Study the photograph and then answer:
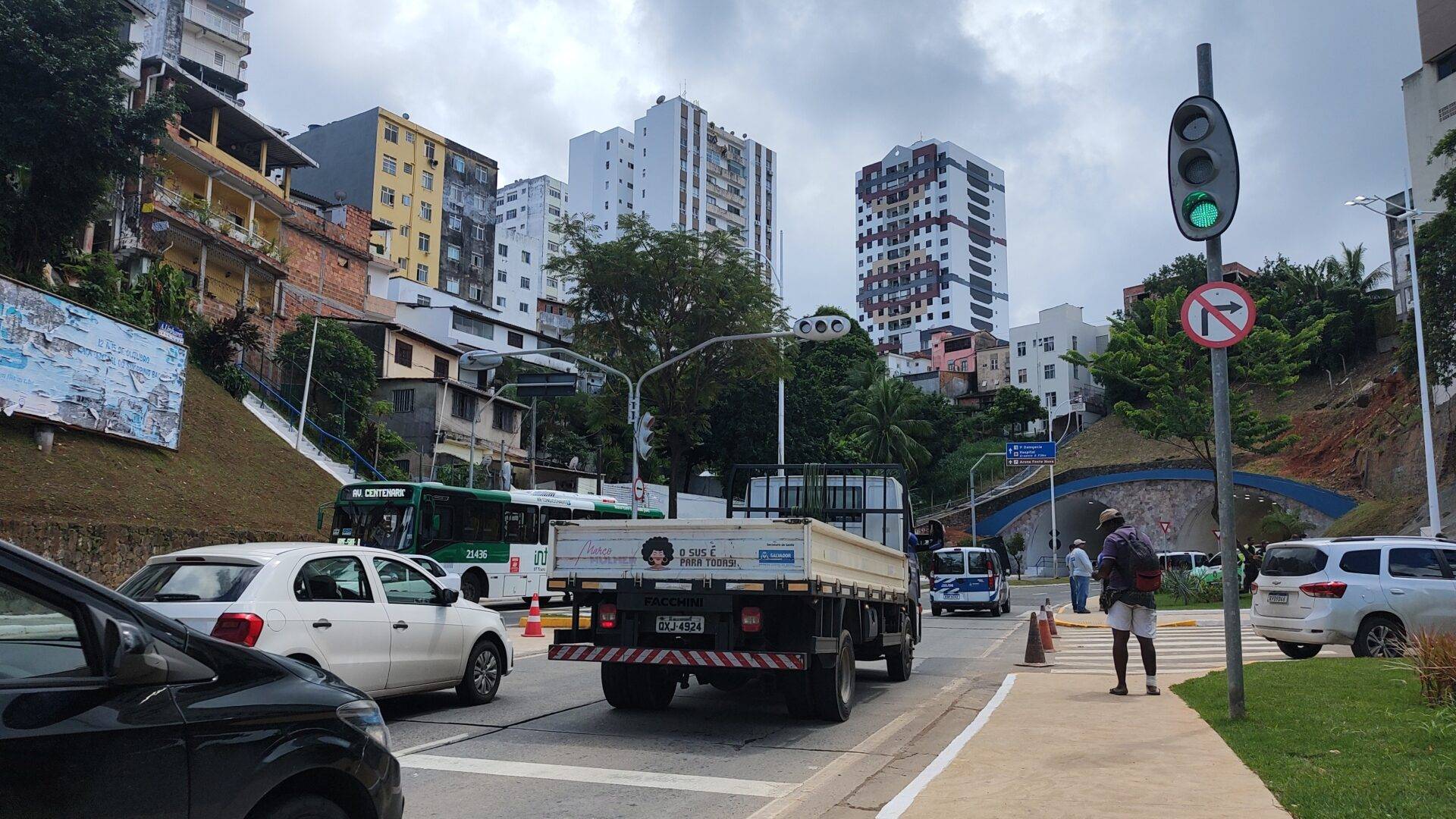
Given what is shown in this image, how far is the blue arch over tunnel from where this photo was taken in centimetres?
5331

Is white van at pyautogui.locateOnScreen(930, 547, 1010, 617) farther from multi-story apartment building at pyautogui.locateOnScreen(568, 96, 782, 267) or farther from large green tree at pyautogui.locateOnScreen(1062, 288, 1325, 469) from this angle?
multi-story apartment building at pyautogui.locateOnScreen(568, 96, 782, 267)

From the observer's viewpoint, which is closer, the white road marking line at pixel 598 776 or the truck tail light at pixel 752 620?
the white road marking line at pixel 598 776

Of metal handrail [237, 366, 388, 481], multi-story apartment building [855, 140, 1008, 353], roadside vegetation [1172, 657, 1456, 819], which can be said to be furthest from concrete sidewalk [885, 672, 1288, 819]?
multi-story apartment building [855, 140, 1008, 353]

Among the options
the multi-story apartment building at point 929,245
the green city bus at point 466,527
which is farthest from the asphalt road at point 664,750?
the multi-story apartment building at point 929,245

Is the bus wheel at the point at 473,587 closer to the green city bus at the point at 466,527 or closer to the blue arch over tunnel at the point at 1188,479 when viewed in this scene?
the green city bus at the point at 466,527

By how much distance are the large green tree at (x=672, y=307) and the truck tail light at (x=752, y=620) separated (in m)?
25.9

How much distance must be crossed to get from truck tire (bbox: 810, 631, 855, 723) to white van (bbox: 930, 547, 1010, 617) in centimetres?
1815

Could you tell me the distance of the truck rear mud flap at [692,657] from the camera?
29.4ft

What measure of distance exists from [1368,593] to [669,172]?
336 feet

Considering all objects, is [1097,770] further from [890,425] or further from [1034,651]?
[890,425]

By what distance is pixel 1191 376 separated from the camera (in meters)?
43.3

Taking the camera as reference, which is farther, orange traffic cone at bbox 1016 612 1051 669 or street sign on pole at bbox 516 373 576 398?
street sign on pole at bbox 516 373 576 398

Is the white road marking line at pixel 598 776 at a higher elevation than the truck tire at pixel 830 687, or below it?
below

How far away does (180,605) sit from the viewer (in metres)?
8.04
